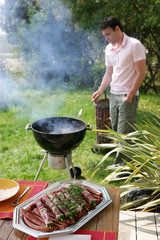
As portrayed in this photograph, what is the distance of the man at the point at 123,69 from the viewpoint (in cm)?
297

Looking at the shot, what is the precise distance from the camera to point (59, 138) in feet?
7.98

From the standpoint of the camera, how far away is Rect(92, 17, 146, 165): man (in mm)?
2973

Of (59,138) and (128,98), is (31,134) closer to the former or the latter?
(128,98)

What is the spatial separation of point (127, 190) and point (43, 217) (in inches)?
45.7

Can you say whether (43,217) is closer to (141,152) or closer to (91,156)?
(141,152)

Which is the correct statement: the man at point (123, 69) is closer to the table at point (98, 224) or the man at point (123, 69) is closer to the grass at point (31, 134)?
the grass at point (31, 134)

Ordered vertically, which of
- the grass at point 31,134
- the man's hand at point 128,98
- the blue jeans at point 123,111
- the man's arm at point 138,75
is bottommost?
the grass at point 31,134

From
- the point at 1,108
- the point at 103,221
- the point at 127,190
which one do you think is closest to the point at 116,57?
the point at 127,190

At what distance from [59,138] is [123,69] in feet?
4.07

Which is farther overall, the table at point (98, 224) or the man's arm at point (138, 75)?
the man's arm at point (138, 75)

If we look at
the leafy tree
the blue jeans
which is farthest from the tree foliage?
the blue jeans

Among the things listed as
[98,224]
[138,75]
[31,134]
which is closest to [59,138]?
[98,224]

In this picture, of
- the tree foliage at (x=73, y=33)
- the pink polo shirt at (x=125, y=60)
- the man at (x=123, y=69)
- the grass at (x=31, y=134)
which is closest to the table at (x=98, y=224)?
the grass at (x=31, y=134)

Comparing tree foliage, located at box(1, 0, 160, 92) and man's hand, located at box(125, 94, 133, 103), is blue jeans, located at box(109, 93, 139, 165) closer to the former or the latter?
man's hand, located at box(125, 94, 133, 103)
